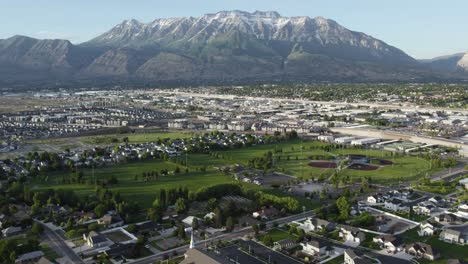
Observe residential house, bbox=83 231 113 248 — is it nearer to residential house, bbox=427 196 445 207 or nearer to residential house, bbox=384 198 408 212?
residential house, bbox=384 198 408 212

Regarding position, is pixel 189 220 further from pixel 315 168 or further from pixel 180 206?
pixel 315 168

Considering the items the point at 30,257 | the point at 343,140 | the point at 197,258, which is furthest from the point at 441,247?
the point at 343,140

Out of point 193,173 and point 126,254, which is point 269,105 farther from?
point 126,254

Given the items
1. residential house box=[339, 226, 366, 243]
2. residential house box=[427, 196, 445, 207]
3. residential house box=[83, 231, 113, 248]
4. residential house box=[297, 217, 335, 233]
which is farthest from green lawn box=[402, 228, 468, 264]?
residential house box=[83, 231, 113, 248]

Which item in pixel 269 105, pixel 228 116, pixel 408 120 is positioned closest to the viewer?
pixel 408 120

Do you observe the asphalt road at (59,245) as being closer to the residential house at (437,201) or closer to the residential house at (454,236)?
the residential house at (454,236)

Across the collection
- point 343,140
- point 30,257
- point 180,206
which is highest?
point 343,140

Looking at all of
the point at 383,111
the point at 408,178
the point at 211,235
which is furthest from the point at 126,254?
the point at 383,111
